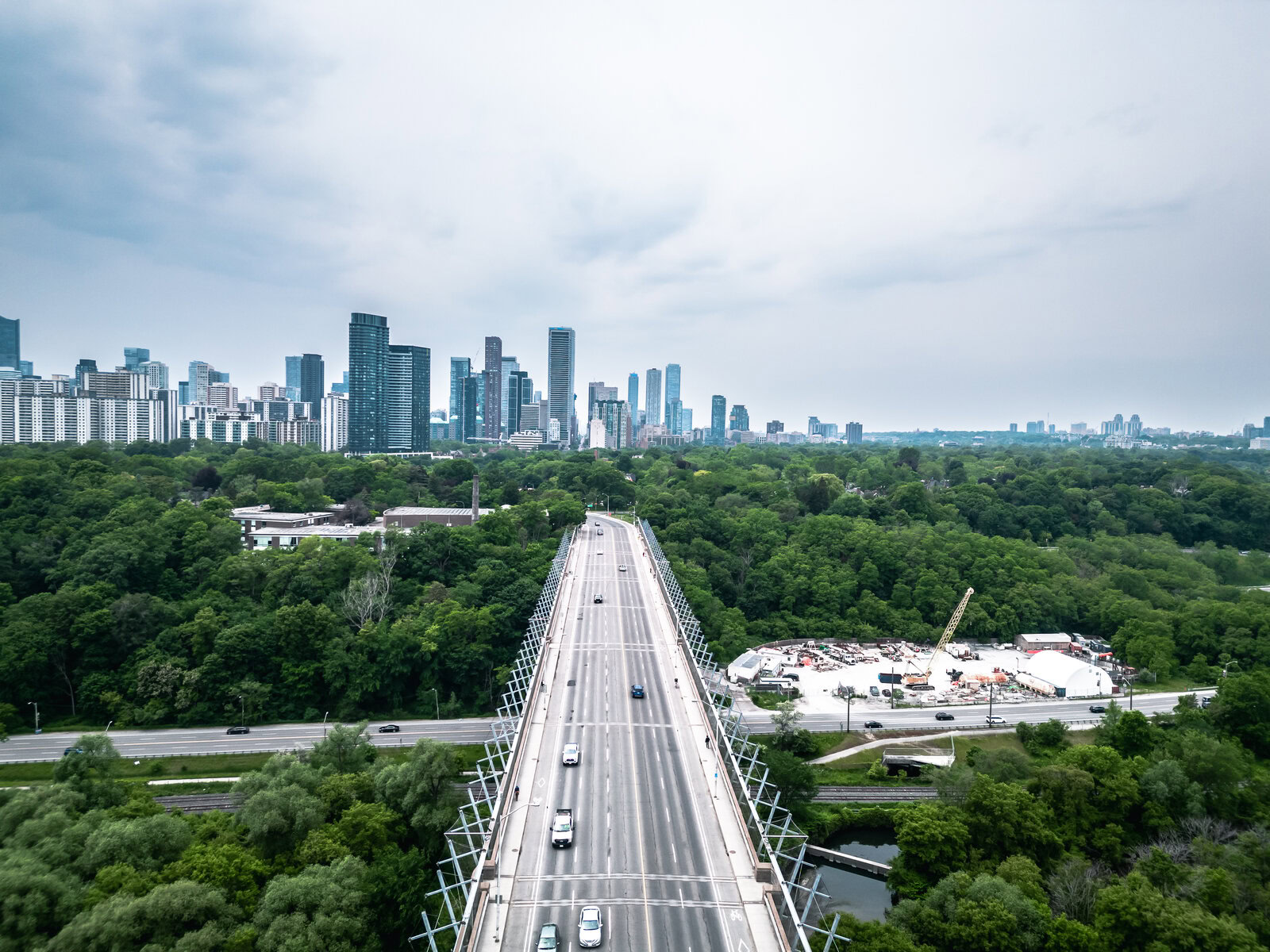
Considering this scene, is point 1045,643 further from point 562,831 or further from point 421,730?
point 562,831

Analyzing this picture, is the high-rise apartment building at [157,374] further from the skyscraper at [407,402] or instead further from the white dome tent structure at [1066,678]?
the white dome tent structure at [1066,678]

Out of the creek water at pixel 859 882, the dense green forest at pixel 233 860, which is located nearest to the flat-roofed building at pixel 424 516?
the dense green forest at pixel 233 860

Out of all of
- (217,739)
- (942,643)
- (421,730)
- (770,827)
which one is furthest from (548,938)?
(942,643)

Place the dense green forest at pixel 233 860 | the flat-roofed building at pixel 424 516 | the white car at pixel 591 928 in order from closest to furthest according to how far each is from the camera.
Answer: the white car at pixel 591 928 → the dense green forest at pixel 233 860 → the flat-roofed building at pixel 424 516

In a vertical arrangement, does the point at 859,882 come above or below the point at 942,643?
below

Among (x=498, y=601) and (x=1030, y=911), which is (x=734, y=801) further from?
(x=498, y=601)
